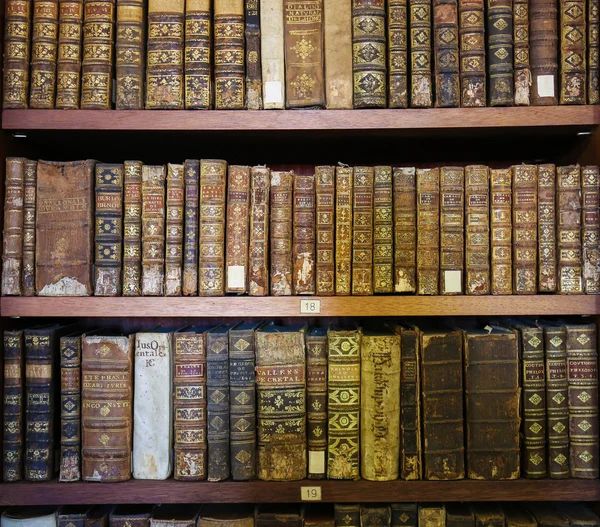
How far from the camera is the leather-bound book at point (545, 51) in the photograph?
103 centimetres

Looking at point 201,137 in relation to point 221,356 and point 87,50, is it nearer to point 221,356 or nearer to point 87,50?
point 87,50

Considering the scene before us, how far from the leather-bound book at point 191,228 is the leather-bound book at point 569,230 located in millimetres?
819

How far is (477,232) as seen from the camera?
1.05 metres

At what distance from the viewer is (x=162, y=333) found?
3.51ft

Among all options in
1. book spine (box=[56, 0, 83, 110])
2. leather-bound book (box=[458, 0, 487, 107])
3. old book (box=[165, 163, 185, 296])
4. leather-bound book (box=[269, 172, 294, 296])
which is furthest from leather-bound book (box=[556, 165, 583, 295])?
book spine (box=[56, 0, 83, 110])

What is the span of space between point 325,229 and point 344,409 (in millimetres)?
415

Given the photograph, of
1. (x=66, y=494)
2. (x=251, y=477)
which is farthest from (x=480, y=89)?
(x=66, y=494)

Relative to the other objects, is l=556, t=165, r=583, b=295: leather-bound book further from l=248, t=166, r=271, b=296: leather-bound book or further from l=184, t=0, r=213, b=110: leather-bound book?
l=184, t=0, r=213, b=110: leather-bound book

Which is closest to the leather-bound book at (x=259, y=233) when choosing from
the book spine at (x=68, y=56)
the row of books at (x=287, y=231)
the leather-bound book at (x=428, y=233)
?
the row of books at (x=287, y=231)

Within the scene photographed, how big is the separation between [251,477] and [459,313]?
0.60 metres

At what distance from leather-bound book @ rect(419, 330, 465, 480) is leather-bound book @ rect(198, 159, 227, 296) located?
494 millimetres

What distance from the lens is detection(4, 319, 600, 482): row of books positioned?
3.43 ft

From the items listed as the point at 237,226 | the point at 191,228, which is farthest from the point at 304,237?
the point at 191,228

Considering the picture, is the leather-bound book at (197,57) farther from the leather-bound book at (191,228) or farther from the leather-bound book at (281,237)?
the leather-bound book at (281,237)
